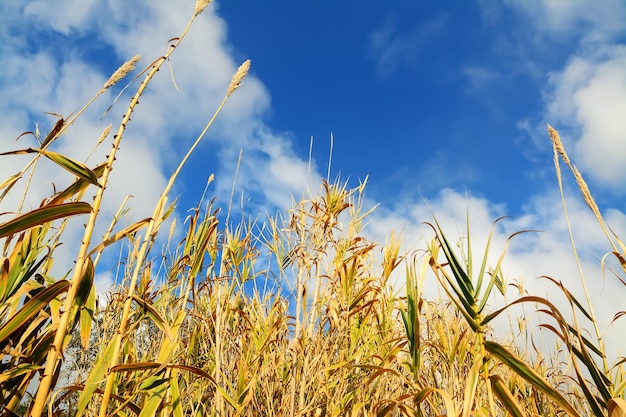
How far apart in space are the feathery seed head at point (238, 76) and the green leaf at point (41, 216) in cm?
45

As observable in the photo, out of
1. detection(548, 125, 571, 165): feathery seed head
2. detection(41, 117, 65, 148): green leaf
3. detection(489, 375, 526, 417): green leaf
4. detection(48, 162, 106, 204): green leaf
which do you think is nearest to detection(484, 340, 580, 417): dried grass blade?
detection(489, 375, 526, 417): green leaf

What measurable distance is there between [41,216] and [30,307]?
0.21 meters

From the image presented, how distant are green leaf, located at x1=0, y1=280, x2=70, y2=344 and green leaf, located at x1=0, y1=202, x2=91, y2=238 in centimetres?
14

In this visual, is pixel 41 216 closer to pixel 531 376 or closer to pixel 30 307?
pixel 30 307

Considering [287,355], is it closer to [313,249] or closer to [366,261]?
[313,249]

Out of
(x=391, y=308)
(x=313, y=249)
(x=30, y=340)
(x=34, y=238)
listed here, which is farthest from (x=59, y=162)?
(x=391, y=308)

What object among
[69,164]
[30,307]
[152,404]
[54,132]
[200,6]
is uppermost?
[200,6]

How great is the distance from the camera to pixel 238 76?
45.6 inches

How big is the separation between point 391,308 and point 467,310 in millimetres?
1435

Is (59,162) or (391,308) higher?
(391,308)

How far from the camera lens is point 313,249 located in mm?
2381

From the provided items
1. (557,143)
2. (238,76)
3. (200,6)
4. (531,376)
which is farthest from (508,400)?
(200,6)

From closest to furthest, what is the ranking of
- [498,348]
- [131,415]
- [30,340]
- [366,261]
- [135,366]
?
[498,348], [135,366], [30,340], [131,415], [366,261]

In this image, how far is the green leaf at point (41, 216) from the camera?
0.78m
